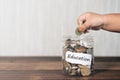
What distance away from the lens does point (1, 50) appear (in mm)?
1226

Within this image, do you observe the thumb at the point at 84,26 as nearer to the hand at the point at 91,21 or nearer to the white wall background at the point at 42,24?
the hand at the point at 91,21

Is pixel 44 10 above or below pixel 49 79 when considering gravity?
above

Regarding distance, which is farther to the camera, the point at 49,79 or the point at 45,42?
the point at 45,42

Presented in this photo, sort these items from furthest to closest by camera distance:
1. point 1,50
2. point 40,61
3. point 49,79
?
point 1,50 → point 40,61 → point 49,79

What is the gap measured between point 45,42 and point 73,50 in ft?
1.03

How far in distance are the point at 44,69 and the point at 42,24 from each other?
0.29m

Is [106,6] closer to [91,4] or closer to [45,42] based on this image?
[91,4]

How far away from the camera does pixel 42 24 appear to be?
1.20 meters

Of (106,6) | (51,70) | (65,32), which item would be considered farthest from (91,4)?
(51,70)

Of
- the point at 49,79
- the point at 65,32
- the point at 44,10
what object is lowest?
the point at 49,79

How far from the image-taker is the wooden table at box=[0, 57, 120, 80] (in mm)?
902

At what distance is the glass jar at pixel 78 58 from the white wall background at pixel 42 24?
0.27 m

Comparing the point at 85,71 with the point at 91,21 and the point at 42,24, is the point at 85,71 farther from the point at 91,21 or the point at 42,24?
the point at 42,24

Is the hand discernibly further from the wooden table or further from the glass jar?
the wooden table
